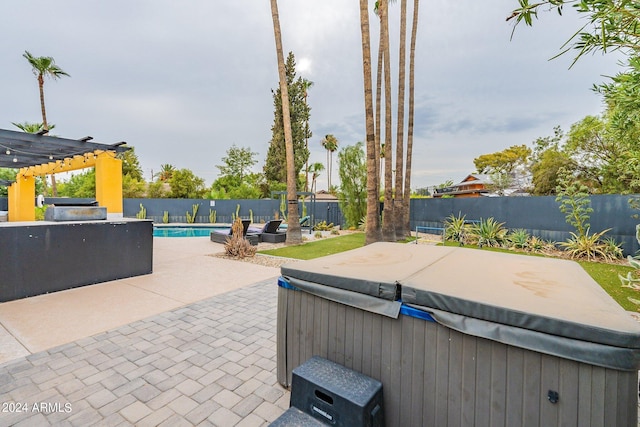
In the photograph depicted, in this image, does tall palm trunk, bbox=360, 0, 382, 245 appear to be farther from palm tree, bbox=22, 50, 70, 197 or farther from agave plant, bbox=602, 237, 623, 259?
palm tree, bbox=22, 50, 70, 197

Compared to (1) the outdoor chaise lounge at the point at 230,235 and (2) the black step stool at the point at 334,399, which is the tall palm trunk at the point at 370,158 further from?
(2) the black step stool at the point at 334,399

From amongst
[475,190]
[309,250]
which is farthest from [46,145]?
[475,190]

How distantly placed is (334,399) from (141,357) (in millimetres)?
2139

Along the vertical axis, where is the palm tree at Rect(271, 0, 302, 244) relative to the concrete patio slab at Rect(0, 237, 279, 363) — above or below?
above

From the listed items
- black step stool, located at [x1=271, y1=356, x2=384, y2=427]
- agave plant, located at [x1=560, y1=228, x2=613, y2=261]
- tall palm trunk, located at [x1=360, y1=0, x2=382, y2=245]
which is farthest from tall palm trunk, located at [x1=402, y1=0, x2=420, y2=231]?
black step stool, located at [x1=271, y1=356, x2=384, y2=427]

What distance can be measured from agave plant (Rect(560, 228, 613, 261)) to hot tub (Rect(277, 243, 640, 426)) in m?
7.50

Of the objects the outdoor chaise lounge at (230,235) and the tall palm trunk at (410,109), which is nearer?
the outdoor chaise lounge at (230,235)

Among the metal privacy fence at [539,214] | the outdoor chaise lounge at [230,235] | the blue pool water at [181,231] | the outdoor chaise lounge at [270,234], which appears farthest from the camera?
the blue pool water at [181,231]

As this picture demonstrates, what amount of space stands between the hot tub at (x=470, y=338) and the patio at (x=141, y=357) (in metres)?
0.51

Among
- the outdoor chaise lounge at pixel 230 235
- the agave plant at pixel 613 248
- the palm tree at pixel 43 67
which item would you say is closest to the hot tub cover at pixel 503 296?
the outdoor chaise lounge at pixel 230 235

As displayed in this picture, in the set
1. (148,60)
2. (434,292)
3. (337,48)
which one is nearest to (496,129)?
(337,48)

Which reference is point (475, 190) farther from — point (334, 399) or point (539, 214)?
point (334, 399)

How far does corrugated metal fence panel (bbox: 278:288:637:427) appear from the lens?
1172 mm

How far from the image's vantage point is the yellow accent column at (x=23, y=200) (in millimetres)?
10742
